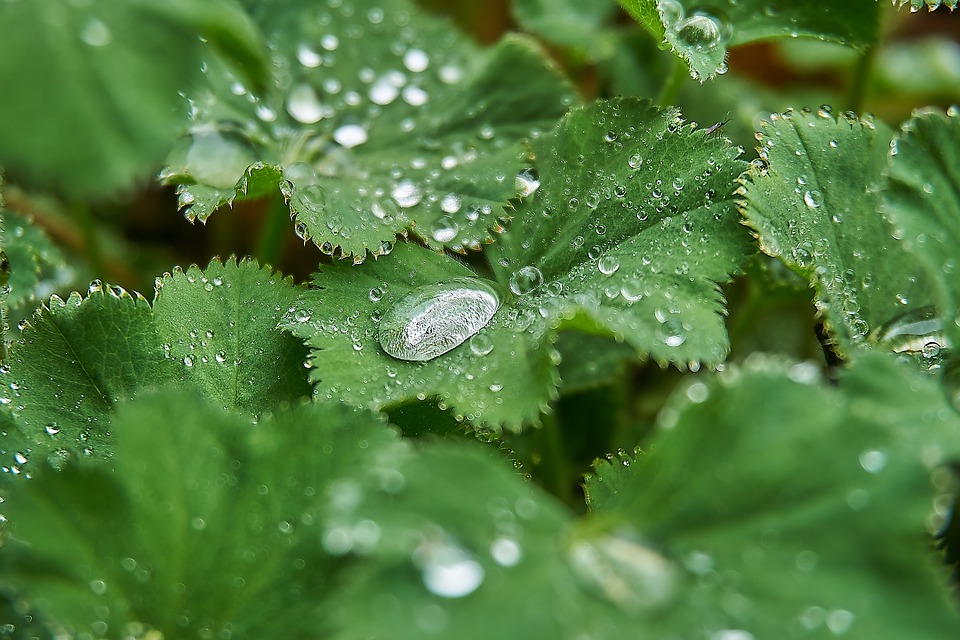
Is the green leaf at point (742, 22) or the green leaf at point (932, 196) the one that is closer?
the green leaf at point (932, 196)

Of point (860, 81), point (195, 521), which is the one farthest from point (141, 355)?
point (860, 81)

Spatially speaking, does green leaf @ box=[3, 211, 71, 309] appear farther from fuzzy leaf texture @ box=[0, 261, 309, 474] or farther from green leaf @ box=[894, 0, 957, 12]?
green leaf @ box=[894, 0, 957, 12]

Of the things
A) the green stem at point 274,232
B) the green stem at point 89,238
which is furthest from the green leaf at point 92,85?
the green stem at point 89,238

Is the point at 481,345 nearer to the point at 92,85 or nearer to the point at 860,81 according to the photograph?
the point at 92,85

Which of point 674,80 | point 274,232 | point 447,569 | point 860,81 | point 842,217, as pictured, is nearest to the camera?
point 447,569

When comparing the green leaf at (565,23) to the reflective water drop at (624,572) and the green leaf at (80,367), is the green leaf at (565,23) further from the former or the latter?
the reflective water drop at (624,572)

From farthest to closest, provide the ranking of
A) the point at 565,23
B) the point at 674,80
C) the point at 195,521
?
the point at 565,23 < the point at 674,80 < the point at 195,521

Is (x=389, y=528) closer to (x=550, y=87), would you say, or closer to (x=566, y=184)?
(x=566, y=184)

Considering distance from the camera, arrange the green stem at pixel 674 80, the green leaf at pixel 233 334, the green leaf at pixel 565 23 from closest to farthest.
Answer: the green leaf at pixel 233 334 → the green stem at pixel 674 80 → the green leaf at pixel 565 23
